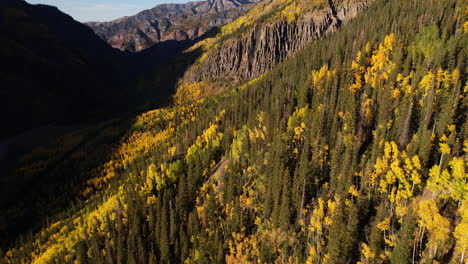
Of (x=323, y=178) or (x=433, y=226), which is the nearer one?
(x=433, y=226)

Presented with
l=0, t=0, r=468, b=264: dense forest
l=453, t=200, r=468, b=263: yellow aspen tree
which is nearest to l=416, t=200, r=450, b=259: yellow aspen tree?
l=0, t=0, r=468, b=264: dense forest

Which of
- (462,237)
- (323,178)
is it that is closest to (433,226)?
(462,237)

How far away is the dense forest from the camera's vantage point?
227ft

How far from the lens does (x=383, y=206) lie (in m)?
73.1

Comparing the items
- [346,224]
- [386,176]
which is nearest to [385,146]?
[386,176]

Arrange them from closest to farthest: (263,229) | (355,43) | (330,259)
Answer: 1. (330,259)
2. (263,229)
3. (355,43)

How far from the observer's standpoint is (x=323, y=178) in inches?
4114

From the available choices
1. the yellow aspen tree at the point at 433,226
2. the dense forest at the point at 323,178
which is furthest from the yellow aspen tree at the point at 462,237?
the yellow aspen tree at the point at 433,226

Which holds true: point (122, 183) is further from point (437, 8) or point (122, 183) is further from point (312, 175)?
point (437, 8)

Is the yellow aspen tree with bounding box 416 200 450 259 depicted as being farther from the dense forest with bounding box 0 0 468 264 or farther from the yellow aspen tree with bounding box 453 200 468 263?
the yellow aspen tree with bounding box 453 200 468 263

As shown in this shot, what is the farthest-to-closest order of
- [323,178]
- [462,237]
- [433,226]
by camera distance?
[323,178]
[433,226]
[462,237]

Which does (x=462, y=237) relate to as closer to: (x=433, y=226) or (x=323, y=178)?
(x=433, y=226)

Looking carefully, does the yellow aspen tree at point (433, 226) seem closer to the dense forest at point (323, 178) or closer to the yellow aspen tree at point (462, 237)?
the dense forest at point (323, 178)

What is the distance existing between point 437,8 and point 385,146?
109 m
